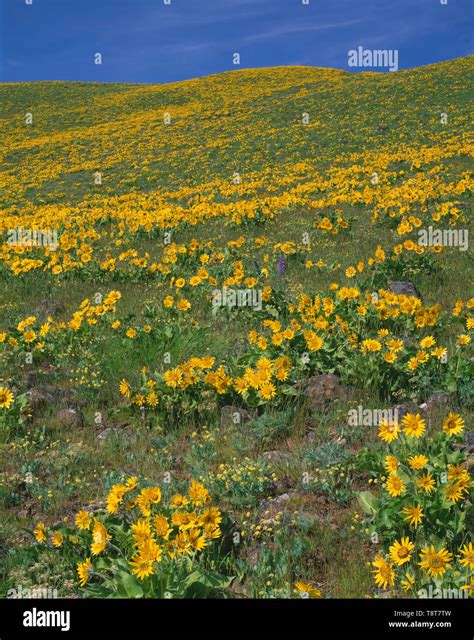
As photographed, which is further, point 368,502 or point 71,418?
point 71,418

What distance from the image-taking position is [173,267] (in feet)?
33.0

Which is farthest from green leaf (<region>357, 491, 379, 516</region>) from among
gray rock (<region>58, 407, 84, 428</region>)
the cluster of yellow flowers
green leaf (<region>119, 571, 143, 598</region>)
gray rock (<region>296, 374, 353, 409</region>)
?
gray rock (<region>58, 407, 84, 428</region>)

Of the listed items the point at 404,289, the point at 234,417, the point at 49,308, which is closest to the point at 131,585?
the point at 234,417

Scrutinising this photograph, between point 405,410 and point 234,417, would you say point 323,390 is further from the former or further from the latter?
point 234,417

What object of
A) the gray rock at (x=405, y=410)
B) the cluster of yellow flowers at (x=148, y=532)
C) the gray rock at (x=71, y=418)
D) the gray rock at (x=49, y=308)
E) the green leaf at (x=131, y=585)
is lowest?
the green leaf at (x=131, y=585)

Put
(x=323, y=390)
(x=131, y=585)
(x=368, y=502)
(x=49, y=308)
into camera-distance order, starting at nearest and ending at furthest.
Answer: (x=131, y=585), (x=368, y=502), (x=323, y=390), (x=49, y=308)

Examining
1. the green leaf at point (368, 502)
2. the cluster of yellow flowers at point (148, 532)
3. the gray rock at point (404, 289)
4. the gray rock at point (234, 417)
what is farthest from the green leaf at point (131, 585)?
the gray rock at point (404, 289)

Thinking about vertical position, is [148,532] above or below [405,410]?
below

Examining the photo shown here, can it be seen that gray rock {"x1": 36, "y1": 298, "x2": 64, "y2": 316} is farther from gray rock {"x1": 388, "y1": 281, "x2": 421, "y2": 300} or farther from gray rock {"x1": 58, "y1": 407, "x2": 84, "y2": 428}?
gray rock {"x1": 388, "y1": 281, "x2": 421, "y2": 300}

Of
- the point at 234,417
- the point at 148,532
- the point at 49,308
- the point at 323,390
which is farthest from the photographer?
the point at 49,308

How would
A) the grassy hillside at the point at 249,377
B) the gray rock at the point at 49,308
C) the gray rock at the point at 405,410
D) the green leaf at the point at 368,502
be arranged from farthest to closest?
1. the gray rock at the point at 49,308
2. the gray rock at the point at 405,410
3. the green leaf at the point at 368,502
4. the grassy hillside at the point at 249,377

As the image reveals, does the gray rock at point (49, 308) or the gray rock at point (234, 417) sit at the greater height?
the gray rock at point (49, 308)

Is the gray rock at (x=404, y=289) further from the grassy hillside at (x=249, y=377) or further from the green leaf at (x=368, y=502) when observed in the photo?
the green leaf at (x=368, y=502)
